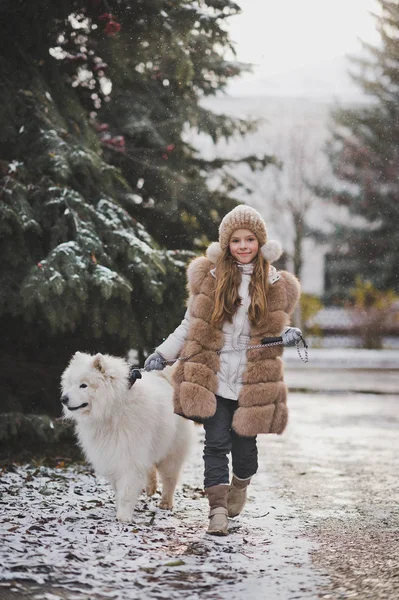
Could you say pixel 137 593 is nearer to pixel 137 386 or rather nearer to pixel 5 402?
pixel 137 386

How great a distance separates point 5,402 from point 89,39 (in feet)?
12.9

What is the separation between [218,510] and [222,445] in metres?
0.43

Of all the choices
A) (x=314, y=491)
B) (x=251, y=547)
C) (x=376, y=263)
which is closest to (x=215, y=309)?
(x=251, y=547)

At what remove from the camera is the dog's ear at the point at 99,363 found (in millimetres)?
5680

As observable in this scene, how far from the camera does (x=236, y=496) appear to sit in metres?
5.97

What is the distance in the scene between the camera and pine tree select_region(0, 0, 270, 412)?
24.4ft

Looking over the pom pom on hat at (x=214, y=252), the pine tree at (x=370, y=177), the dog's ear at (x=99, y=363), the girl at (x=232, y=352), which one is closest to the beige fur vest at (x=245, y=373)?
the girl at (x=232, y=352)

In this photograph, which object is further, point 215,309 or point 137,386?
point 137,386

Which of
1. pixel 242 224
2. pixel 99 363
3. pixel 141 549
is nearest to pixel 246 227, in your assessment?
pixel 242 224

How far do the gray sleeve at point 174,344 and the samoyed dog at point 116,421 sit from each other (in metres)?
0.36

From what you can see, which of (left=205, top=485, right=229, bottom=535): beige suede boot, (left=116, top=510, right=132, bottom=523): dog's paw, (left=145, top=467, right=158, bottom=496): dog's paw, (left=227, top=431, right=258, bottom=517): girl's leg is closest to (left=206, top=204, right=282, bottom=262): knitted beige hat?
(left=227, top=431, right=258, bottom=517): girl's leg

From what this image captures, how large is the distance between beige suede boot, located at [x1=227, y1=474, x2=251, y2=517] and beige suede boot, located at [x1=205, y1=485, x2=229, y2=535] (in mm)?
315

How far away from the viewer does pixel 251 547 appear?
5207 mm

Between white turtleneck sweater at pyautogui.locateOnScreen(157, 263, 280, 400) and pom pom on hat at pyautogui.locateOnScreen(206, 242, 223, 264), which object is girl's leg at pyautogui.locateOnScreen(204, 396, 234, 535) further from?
pom pom on hat at pyautogui.locateOnScreen(206, 242, 223, 264)
